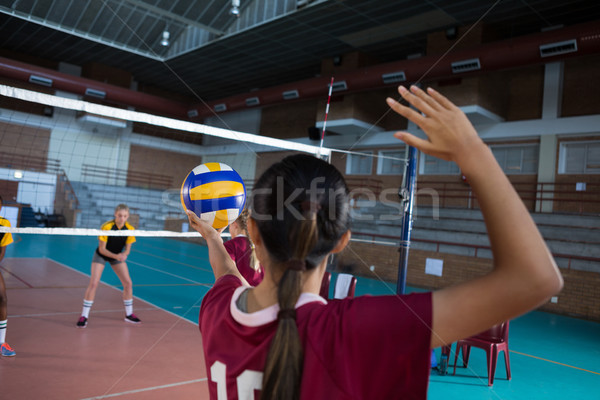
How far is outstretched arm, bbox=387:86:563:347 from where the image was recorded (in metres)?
0.72

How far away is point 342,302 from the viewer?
0.87m

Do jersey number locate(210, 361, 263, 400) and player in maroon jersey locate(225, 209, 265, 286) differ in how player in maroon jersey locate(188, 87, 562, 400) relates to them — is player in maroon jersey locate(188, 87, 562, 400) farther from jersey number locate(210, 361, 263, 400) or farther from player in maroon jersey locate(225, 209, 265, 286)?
player in maroon jersey locate(225, 209, 265, 286)

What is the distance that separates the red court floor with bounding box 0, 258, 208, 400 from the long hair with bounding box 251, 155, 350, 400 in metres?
2.95

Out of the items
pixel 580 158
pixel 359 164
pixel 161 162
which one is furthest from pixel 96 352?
pixel 161 162

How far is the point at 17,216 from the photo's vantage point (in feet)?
46.6

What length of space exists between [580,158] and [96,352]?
37.2 feet

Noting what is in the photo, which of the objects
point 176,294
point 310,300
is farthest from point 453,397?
point 176,294

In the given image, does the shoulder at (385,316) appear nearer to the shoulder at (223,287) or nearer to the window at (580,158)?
the shoulder at (223,287)

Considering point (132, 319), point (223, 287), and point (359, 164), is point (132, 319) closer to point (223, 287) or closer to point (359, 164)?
point (223, 287)

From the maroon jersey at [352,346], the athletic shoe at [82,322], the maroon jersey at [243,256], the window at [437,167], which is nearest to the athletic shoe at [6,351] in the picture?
the athletic shoe at [82,322]

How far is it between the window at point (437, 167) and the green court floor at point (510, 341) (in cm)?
422

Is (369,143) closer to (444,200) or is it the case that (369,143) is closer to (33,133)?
(444,200)

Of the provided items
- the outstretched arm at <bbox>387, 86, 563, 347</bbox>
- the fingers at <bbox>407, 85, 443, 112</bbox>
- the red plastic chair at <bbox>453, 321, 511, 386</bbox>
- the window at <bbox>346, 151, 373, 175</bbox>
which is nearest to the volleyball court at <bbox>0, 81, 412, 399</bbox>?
the window at <bbox>346, 151, 373, 175</bbox>

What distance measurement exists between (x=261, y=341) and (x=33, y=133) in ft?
65.8
